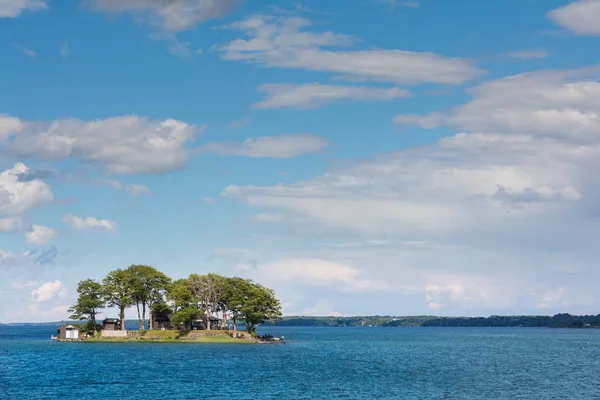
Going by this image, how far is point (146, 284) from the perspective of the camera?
18438 centimetres

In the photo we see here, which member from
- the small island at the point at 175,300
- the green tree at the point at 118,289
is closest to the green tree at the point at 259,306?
the small island at the point at 175,300

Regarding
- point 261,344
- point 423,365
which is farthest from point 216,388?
point 261,344

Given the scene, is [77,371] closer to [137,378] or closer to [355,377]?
[137,378]

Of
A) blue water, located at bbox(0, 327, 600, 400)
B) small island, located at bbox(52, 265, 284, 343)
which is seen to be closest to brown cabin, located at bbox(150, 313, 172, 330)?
small island, located at bbox(52, 265, 284, 343)

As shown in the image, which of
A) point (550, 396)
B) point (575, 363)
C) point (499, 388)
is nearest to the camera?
point (550, 396)

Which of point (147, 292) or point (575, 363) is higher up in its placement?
point (147, 292)

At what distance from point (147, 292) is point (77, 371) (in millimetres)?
78621

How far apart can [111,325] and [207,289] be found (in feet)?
112

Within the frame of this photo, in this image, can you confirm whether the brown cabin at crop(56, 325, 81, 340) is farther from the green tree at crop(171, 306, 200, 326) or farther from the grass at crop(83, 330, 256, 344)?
the green tree at crop(171, 306, 200, 326)

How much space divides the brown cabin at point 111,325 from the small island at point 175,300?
344 centimetres

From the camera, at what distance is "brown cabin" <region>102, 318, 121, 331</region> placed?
193250mm

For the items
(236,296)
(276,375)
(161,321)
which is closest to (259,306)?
(236,296)

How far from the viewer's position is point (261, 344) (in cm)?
18175

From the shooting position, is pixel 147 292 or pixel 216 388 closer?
pixel 216 388
